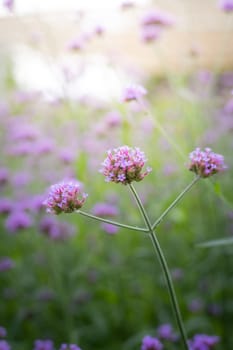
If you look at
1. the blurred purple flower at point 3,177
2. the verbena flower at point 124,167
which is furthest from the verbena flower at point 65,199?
the blurred purple flower at point 3,177

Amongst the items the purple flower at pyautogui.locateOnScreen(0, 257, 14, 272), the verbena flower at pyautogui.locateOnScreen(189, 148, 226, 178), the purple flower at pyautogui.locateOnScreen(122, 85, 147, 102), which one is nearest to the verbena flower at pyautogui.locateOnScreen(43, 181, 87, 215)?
the verbena flower at pyautogui.locateOnScreen(189, 148, 226, 178)

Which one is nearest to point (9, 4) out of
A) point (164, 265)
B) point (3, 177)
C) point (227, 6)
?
point (3, 177)

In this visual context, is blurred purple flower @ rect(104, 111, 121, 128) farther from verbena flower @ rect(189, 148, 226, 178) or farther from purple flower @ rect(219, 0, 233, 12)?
verbena flower @ rect(189, 148, 226, 178)

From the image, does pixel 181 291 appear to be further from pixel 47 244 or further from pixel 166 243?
pixel 47 244

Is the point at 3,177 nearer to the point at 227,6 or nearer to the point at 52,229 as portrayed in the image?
the point at 52,229

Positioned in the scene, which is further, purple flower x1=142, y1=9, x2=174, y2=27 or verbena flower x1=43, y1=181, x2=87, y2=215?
purple flower x1=142, y1=9, x2=174, y2=27

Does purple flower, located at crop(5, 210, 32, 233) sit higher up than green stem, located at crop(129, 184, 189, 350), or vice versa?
purple flower, located at crop(5, 210, 32, 233)

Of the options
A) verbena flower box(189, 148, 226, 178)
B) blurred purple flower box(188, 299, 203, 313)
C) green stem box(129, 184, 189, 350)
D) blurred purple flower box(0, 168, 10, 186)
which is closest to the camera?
green stem box(129, 184, 189, 350)
